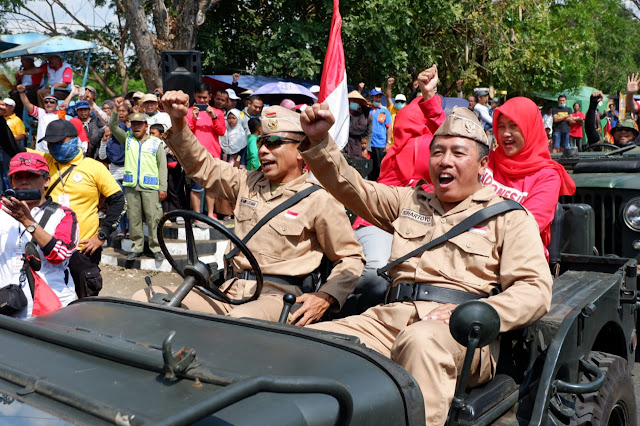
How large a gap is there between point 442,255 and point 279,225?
42.3 inches

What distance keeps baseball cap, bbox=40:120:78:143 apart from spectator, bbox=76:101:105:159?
4.77 meters

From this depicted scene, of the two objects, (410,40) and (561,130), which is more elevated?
(410,40)

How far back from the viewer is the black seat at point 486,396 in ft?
7.90

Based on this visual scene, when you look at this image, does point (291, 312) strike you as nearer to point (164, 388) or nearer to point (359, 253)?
point (359, 253)

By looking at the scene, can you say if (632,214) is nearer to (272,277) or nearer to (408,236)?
(408,236)

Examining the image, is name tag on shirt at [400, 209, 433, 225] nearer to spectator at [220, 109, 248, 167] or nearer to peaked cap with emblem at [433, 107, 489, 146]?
peaked cap with emblem at [433, 107, 489, 146]

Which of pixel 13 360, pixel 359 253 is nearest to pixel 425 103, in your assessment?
pixel 359 253

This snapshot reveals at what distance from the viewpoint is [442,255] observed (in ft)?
10.1

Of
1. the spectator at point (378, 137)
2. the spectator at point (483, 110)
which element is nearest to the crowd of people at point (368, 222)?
the spectator at point (378, 137)

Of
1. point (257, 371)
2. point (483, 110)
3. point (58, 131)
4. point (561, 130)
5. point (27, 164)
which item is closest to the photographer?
point (257, 371)

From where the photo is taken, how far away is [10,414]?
1753 millimetres

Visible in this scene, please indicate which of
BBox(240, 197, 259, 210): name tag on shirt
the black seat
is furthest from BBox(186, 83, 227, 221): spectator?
the black seat

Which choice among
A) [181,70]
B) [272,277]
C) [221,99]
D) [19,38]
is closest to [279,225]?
[272,277]

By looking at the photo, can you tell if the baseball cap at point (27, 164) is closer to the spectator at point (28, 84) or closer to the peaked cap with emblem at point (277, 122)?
the peaked cap with emblem at point (277, 122)
